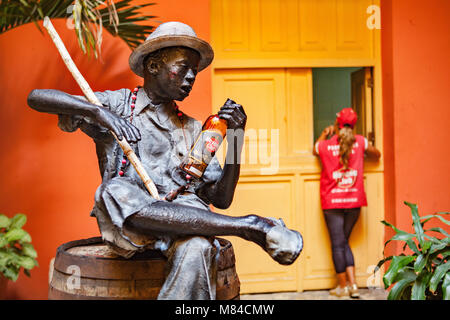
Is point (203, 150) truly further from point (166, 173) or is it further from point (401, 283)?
point (401, 283)

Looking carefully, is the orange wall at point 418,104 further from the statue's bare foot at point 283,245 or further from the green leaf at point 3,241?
the green leaf at point 3,241

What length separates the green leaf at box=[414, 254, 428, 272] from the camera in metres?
2.67

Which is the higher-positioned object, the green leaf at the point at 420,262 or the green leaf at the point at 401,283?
the green leaf at the point at 420,262

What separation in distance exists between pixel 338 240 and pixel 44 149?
2409mm

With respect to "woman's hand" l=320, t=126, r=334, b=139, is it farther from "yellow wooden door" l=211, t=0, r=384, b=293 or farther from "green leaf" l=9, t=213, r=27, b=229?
"green leaf" l=9, t=213, r=27, b=229

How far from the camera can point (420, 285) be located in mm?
2666

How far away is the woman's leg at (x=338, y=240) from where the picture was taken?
3.86 metres

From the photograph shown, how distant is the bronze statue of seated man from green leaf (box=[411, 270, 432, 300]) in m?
1.39

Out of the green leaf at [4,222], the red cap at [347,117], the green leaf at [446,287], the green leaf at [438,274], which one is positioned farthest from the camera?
the red cap at [347,117]

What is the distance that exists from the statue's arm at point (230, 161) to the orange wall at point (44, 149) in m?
1.73

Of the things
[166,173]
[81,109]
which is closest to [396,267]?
[166,173]

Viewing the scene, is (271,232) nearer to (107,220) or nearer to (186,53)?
(107,220)

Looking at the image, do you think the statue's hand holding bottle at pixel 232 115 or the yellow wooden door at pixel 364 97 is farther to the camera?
the yellow wooden door at pixel 364 97

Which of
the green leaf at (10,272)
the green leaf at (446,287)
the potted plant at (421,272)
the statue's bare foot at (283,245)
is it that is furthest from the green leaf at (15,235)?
the green leaf at (446,287)
